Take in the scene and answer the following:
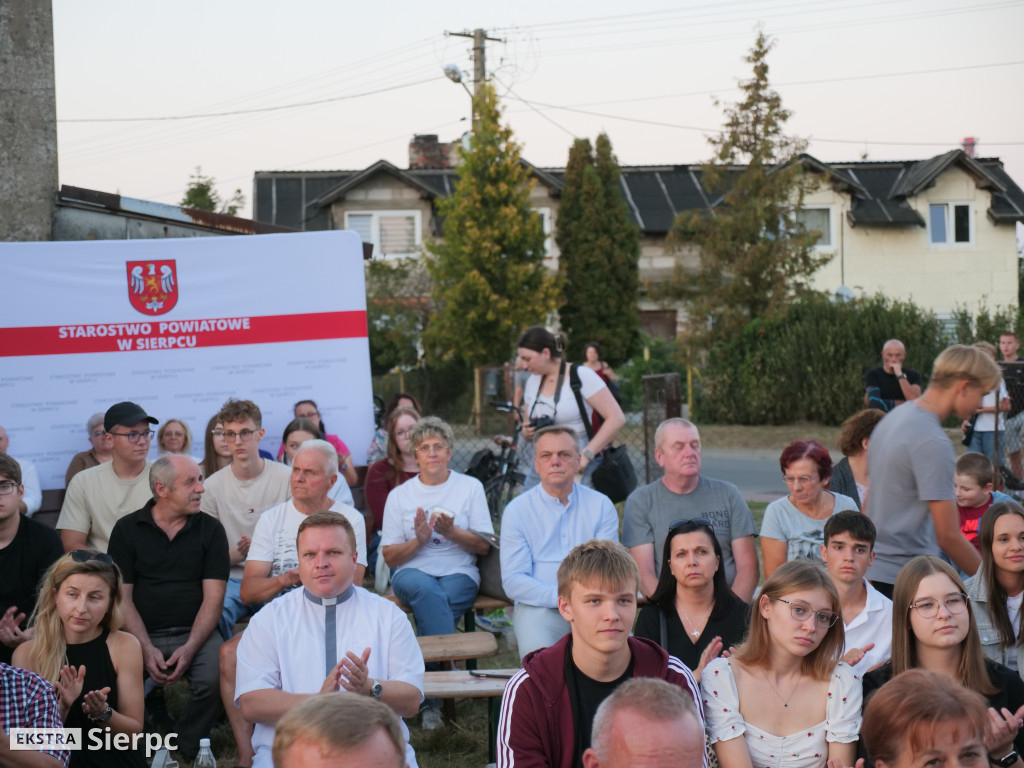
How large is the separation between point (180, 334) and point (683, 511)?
397 cm

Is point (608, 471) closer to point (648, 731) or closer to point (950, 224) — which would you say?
point (648, 731)

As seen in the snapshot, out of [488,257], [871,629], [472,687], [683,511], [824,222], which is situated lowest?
[472,687]

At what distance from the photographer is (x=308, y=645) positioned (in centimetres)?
427

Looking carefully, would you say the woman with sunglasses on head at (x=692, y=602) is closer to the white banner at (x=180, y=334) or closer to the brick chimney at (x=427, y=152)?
the white banner at (x=180, y=334)

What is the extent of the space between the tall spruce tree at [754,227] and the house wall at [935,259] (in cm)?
994

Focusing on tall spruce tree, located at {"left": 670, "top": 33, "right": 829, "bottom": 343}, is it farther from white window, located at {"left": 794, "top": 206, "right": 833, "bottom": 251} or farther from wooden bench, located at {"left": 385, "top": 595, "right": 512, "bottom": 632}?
wooden bench, located at {"left": 385, "top": 595, "right": 512, "bottom": 632}

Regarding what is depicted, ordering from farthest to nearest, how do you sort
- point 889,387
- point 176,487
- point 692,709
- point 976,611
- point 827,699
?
point 889,387
point 176,487
point 976,611
point 827,699
point 692,709

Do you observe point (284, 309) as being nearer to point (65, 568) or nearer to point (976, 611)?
point (65, 568)

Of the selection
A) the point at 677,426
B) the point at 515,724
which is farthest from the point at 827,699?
the point at 677,426

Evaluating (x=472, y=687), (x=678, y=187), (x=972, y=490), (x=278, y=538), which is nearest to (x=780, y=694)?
(x=472, y=687)

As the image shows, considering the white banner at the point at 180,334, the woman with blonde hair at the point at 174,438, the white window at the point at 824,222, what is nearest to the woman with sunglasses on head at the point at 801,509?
the white banner at the point at 180,334

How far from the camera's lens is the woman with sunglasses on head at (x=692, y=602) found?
4.57 meters

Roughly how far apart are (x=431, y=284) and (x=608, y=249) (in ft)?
16.3

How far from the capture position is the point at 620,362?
28.0 metres
